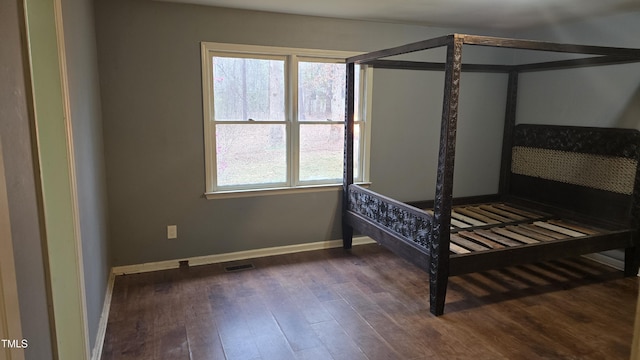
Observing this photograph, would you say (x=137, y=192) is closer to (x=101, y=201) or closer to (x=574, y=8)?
(x=101, y=201)

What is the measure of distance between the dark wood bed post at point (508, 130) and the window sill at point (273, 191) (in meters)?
1.61

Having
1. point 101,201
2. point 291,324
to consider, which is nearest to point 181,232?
point 101,201

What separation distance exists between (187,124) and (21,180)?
2444 millimetres

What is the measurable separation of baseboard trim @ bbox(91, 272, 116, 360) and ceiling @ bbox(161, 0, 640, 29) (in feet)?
7.50

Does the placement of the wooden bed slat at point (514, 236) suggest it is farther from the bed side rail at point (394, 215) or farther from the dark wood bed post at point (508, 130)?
the dark wood bed post at point (508, 130)

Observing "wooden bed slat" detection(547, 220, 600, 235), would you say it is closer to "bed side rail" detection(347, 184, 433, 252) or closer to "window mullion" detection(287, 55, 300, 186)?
"bed side rail" detection(347, 184, 433, 252)

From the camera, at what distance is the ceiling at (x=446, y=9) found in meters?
3.18

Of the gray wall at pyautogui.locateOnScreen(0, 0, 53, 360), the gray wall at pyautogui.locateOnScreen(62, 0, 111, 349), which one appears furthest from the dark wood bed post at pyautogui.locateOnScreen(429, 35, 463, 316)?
the gray wall at pyautogui.locateOnScreen(0, 0, 53, 360)

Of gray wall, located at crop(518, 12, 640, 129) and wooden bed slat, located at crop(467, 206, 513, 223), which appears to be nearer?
gray wall, located at crop(518, 12, 640, 129)

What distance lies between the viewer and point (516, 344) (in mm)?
2529

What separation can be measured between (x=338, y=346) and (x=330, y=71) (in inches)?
98.3

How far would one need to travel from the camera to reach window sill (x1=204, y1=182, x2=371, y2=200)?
366 cm

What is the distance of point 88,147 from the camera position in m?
2.47

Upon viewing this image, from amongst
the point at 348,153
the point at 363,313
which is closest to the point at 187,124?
the point at 348,153
